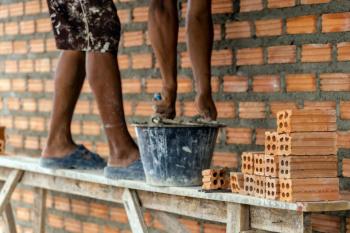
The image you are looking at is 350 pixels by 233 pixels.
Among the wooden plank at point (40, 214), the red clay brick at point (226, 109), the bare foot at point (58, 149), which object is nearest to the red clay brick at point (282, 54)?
the red clay brick at point (226, 109)

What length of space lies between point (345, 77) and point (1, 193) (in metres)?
1.92

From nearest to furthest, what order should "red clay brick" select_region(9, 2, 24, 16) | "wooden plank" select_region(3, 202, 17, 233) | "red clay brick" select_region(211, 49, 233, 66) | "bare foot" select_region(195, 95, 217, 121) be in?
"bare foot" select_region(195, 95, 217, 121), "red clay brick" select_region(211, 49, 233, 66), "wooden plank" select_region(3, 202, 17, 233), "red clay brick" select_region(9, 2, 24, 16)

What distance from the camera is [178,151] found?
10.4 ft

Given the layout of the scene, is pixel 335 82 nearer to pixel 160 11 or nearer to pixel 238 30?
pixel 238 30

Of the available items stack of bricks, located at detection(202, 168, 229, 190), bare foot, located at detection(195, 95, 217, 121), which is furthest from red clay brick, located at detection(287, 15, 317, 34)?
stack of bricks, located at detection(202, 168, 229, 190)

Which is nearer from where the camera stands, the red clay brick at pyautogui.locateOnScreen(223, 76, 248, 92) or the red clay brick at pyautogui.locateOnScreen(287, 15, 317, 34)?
the red clay brick at pyautogui.locateOnScreen(287, 15, 317, 34)

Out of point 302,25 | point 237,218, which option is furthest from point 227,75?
point 237,218

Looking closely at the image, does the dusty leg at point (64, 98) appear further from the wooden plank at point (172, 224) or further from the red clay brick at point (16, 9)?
the red clay brick at point (16, 9)

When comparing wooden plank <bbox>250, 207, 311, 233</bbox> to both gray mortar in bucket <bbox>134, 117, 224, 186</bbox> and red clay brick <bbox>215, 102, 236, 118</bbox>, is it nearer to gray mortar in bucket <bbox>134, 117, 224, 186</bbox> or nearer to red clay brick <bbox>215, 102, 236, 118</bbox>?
gray mortar in bucket <bbox>134, 117, 224, 186</bbox>

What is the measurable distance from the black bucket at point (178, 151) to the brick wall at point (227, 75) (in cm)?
43

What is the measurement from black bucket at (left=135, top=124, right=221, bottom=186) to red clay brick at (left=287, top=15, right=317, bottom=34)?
53 cm

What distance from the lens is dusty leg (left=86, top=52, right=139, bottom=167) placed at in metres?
3.44

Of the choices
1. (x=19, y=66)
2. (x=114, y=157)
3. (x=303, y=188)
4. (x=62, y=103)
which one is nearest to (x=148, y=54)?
(x=62, y=103)

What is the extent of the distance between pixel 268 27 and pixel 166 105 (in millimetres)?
537
